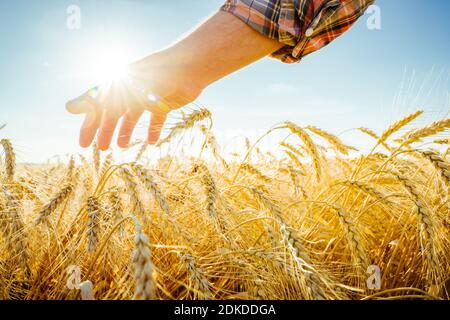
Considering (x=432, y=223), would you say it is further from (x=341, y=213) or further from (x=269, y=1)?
(x=269, y=1)

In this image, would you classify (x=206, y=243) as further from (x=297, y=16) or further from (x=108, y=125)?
(x=297, y=16)

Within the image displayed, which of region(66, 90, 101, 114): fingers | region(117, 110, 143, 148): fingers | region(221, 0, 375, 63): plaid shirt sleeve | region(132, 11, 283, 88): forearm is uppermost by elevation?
region(221, 0, 375, 63): plaid shirt sleeve

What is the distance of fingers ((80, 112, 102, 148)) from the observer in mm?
1603

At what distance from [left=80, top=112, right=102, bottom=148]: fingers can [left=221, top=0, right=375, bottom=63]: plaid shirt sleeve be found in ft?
3.30

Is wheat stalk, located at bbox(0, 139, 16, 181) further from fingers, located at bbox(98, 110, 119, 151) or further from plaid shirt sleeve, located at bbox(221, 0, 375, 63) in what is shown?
plaid shirt sleeve, located at bbox(221, 0, 375, 63)

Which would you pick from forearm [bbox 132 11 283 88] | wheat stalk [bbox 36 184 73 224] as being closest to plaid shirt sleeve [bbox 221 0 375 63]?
forearm [bbox 132 11 283 88]

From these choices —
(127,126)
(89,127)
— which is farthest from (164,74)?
(89,127)

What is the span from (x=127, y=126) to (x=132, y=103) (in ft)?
0.56

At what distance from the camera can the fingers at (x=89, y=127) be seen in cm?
160

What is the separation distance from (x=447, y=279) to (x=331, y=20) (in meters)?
1.50

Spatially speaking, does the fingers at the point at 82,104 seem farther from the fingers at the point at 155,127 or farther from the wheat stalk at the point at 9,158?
the wheat stalk at the point at 9,158
